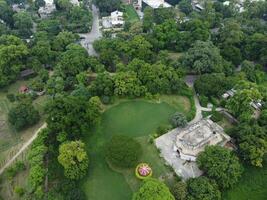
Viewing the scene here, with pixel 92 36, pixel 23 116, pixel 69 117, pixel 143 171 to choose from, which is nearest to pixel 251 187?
pixel 143 171

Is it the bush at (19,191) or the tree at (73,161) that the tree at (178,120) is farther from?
the bush at (19,191)

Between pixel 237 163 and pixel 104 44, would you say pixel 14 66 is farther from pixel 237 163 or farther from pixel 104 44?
pixel 237 163

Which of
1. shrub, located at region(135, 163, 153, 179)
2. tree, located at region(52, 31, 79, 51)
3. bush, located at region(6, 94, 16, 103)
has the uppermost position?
tree, located at region(52, 31, 79, 51)

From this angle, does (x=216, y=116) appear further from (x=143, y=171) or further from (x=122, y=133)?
(x=143, y=171)

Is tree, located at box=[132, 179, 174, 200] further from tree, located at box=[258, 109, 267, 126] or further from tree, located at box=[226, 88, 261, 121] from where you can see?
tree, located at box=[258, 109, 267, 126]

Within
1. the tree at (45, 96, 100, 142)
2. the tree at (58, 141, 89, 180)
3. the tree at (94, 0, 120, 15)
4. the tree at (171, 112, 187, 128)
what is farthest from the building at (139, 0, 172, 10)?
the tree at (58, 141, 89, 180)

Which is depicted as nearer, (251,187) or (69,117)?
(251,187)

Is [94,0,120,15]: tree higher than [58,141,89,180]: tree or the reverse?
higher

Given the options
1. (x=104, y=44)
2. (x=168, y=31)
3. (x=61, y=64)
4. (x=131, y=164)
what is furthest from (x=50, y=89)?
(x=168, y=31)
